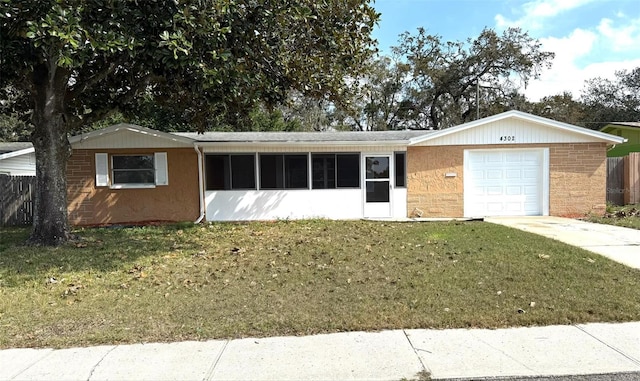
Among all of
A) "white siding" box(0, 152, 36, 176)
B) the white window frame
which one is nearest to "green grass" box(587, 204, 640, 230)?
the white window frame

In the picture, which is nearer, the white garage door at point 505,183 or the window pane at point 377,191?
the white garage door at point 505,183

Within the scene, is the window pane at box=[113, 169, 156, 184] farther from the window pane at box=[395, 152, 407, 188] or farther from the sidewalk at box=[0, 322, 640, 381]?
the sidewalk at box=[0, 322, 640, 381]

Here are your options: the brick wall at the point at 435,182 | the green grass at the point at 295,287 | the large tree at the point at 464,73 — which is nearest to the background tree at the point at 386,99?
the large tree at the point at 464,73

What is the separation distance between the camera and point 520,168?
12242mm

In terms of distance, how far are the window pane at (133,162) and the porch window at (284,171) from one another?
3457 mm

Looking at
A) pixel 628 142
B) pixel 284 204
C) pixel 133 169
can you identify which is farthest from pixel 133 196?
pixel 628 142

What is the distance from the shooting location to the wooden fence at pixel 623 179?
13.2 m

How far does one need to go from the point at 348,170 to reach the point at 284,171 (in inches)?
79.1

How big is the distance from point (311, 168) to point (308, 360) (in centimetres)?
908

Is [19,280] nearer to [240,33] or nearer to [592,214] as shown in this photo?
[240,33]

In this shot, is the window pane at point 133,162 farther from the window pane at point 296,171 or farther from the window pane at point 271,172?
the window pane at point 296,171

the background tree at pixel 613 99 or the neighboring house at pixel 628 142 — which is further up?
the background tree at pixel 613 99

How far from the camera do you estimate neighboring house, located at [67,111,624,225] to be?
11.9 meters

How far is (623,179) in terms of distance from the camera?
13453 millimetres
